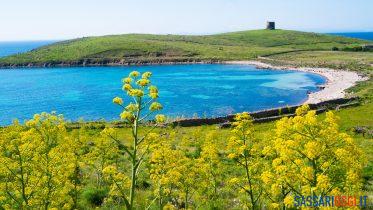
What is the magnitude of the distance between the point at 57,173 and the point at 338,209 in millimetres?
10420

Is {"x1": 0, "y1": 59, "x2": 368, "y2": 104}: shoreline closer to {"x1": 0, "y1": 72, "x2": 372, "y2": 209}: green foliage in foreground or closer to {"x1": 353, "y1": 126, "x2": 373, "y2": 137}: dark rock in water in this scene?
{"x1": 353, "y1": 126, "x2": 373, "y2": 137}: dark rock in water

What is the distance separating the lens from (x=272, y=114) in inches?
2485

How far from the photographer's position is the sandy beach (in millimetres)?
91200

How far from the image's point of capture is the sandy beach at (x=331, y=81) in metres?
91.2

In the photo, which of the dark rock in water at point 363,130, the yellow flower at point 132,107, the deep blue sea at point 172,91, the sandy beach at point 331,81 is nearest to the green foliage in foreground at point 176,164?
the yellow flower at point 132,107

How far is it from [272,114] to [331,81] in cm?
6568

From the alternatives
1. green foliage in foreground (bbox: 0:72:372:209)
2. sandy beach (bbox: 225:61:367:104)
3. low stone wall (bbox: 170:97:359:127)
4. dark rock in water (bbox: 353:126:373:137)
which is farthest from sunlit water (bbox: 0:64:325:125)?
green foliage in foreground (bbox: 0:72:372:209)

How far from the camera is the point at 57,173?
15867mm

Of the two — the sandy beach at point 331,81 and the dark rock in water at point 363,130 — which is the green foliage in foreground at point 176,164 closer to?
the dark rock in water at point 363,130

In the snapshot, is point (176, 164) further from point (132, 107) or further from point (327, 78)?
point (327, 78)

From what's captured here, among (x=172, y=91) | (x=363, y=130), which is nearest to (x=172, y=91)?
(x=172, y=91)

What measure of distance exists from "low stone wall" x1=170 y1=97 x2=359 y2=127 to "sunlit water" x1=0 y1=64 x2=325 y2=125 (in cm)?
1641

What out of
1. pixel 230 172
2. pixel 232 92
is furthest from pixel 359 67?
pixel 230 172

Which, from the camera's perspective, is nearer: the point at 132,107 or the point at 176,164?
the point at 132,107
